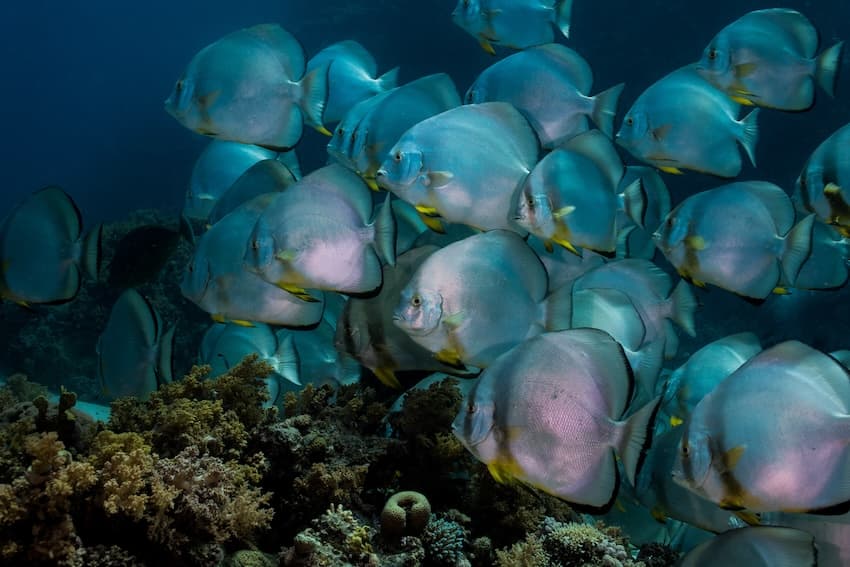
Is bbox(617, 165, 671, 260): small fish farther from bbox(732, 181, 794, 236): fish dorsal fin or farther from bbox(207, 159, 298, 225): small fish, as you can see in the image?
bbox(207, 159, 298, 225): small fish

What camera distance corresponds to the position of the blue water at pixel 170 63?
19.6 metres

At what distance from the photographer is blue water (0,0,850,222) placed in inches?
771

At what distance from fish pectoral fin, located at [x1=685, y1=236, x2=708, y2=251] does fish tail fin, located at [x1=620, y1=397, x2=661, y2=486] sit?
5.70 feet

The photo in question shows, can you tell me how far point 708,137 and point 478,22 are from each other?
2026 millimetres

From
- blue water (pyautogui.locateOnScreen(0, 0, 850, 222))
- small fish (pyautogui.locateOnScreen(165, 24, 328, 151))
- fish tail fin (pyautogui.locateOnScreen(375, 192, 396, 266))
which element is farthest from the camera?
blue water (pyautogui.locateOnScreen(0, 0, 850, 222))

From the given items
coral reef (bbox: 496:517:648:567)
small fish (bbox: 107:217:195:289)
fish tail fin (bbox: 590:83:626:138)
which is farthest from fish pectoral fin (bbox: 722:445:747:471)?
small fish (bbox: 107:217:195:289)

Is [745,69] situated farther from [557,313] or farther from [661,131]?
[557,313]

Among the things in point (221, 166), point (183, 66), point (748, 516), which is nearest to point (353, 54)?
point (221, 166)

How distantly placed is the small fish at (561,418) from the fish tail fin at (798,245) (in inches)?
72.8

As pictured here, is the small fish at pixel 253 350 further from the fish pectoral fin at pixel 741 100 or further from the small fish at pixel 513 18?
the fish pectoral fin at pixel 741 100

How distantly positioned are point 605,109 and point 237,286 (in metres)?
2.55

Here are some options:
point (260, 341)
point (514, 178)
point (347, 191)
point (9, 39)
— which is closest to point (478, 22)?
point (514, 178)

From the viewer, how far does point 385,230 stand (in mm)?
2668

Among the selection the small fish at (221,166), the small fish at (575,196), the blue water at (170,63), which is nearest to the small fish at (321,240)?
the small fish at (575,196)
